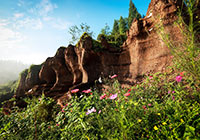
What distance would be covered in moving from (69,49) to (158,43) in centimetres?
747

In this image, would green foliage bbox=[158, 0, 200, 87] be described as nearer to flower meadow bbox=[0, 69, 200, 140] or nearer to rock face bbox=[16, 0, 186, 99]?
flower meadow bbox=[0, 69, 200, 140]

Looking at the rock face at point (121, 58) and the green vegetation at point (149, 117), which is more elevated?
the rock face at point (121, 58)

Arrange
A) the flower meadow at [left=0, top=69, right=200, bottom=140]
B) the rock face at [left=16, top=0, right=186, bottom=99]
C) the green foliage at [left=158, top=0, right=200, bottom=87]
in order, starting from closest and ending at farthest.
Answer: the flower meadow at [left=0, top=69, right=200, bottom=140], the green foliage at [left=158, top=0, right=200, bottom=87], the rock face at [left=16, top=0, right=186, bottom=99]

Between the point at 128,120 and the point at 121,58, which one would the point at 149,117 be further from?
the point at 121,58

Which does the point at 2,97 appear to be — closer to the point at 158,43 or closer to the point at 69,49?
the point at 69,49

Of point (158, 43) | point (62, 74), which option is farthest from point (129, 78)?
point (62, 74)

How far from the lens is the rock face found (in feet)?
16.4

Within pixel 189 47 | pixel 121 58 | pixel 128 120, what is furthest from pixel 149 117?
pixel 121 58

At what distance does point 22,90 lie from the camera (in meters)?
11.6

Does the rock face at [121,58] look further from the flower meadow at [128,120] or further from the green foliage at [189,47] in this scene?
the flower meadow at [128,120]

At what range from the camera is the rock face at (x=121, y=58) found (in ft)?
16.4

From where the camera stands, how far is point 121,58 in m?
7.38

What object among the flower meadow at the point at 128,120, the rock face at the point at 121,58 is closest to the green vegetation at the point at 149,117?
the flower meadow at the point at 128,120

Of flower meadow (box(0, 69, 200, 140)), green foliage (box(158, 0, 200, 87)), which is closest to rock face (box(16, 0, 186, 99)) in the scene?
green foliage (box(158, 0, 200, 87))
